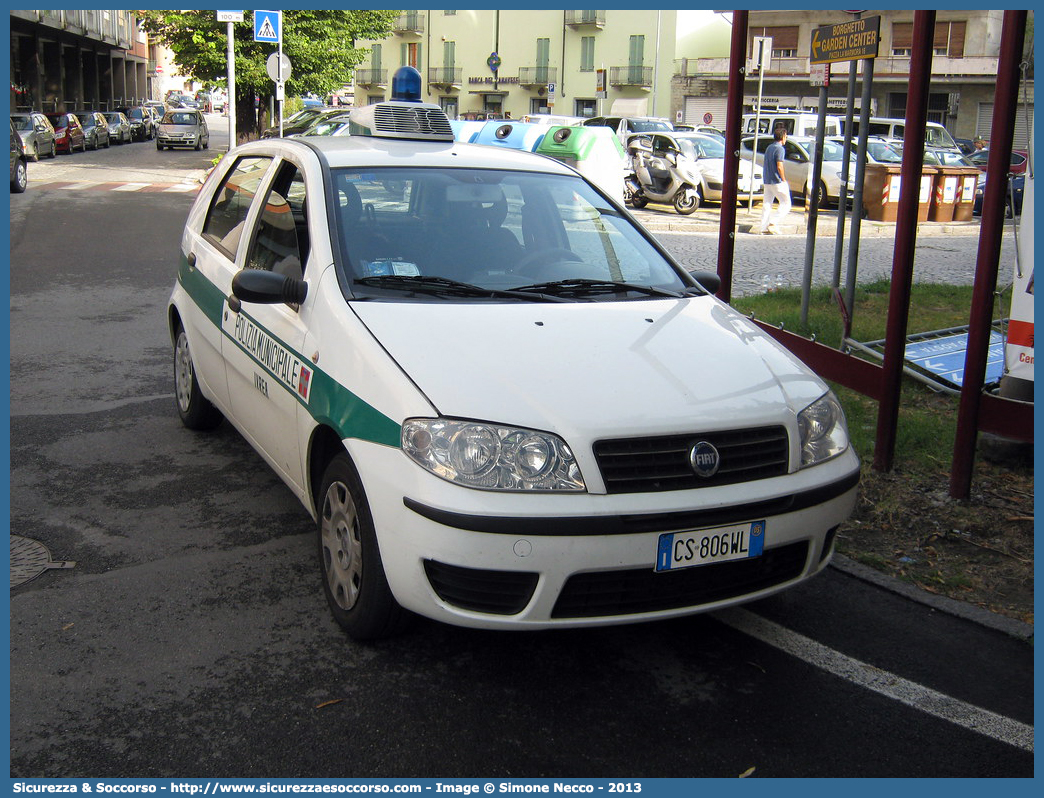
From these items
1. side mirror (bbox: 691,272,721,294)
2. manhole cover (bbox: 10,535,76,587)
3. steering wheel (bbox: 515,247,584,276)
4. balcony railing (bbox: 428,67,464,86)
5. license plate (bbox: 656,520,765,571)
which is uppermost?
balcony railing (bbox: 428,67,464,86)

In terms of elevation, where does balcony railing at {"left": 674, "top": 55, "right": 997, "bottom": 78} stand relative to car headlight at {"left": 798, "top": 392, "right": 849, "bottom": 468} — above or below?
above

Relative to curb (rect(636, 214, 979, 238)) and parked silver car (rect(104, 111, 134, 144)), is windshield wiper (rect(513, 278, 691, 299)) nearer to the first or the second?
curb (rect(636, 214, 979, 238))

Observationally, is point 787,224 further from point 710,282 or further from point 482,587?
point 482,587

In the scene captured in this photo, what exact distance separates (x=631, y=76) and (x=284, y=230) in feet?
206

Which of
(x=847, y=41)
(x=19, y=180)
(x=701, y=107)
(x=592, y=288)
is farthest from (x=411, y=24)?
(x=592, y=288)

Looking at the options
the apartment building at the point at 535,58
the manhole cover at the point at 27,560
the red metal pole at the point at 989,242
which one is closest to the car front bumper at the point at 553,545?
the manhole cover at the point at 27,560

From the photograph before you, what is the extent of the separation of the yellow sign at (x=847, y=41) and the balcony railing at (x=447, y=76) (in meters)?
66.4

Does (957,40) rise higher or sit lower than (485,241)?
higher

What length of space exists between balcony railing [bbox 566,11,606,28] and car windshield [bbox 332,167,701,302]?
6485cm

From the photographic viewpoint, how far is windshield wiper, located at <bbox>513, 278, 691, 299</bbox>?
426 cm

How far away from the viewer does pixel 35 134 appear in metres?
31.9

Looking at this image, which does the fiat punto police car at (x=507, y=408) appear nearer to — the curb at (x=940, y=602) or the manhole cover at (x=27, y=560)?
the curb at (x=940, y=602)

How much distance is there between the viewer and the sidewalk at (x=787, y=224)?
60.4 feet

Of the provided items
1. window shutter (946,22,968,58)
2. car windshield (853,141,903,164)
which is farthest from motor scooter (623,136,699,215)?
window shutter (946,22,968,58)
